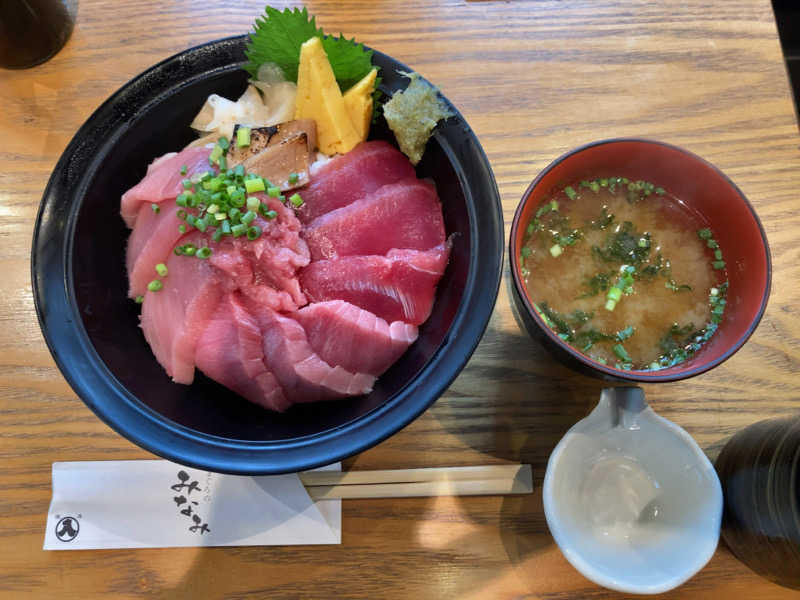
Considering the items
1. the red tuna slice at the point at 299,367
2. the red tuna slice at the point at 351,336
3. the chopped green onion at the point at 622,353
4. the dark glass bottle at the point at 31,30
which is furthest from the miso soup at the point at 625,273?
the dark glass bottle at the point at 31,30

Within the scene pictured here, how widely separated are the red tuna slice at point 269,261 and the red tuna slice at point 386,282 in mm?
61

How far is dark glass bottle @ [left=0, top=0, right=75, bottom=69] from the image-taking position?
1.80 metres

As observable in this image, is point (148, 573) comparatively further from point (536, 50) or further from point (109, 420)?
point (536, 50)

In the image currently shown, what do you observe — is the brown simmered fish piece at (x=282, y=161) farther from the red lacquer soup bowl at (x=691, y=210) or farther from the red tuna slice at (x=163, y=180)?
the red lacquer soup bowl at (x=691, y=210)

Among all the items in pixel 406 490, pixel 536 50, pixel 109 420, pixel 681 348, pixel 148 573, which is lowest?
pixel 148 573

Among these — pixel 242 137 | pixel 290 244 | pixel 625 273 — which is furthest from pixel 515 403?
pixel 242 137

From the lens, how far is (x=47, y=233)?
1.35 m

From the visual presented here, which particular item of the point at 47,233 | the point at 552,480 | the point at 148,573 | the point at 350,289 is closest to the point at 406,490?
the point at 552,480

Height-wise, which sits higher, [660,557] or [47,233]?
[47,233]

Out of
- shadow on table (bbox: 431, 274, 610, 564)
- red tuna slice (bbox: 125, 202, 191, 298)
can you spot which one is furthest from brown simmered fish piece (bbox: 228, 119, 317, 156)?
shadow on table (bbox: 431, 274, 610, 564)

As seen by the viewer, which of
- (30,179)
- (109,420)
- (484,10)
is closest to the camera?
(109,420)

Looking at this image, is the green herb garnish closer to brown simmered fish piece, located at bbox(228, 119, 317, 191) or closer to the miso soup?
brown simmered fish piece, located at bbox(228, 119, 317, 191)

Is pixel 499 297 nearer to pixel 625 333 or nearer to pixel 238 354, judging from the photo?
pixel 625 333

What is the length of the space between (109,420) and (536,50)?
1805 millimetres
